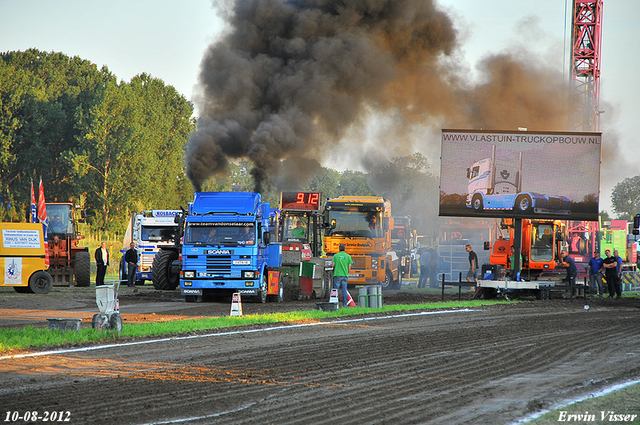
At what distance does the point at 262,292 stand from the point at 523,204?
32.1 feet

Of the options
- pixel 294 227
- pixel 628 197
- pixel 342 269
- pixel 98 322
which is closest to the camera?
pixel 98 322

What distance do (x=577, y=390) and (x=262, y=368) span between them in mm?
4205

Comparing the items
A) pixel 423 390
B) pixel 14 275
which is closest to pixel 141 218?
pixel 14 275

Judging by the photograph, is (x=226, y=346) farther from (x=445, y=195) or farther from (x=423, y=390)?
(x=445, y=195)

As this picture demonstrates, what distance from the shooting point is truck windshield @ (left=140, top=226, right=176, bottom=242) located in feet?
103

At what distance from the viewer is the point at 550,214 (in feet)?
84.2

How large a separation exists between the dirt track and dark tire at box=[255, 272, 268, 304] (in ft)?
22.2

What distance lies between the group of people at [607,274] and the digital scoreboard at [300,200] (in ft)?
35.3

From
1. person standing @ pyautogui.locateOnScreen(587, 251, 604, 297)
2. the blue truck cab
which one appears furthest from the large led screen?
the blue truck cab

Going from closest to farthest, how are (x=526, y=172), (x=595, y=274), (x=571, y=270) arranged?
(x=526, y=172)
(x=571, y=270)
(x=595, y=274)

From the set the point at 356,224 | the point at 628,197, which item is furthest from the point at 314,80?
the point at 628,197

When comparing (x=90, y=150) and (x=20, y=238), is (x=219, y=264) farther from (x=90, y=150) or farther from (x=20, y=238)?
(x=90, y=150)

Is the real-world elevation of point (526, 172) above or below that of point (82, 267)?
above

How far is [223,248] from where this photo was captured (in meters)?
21.7
